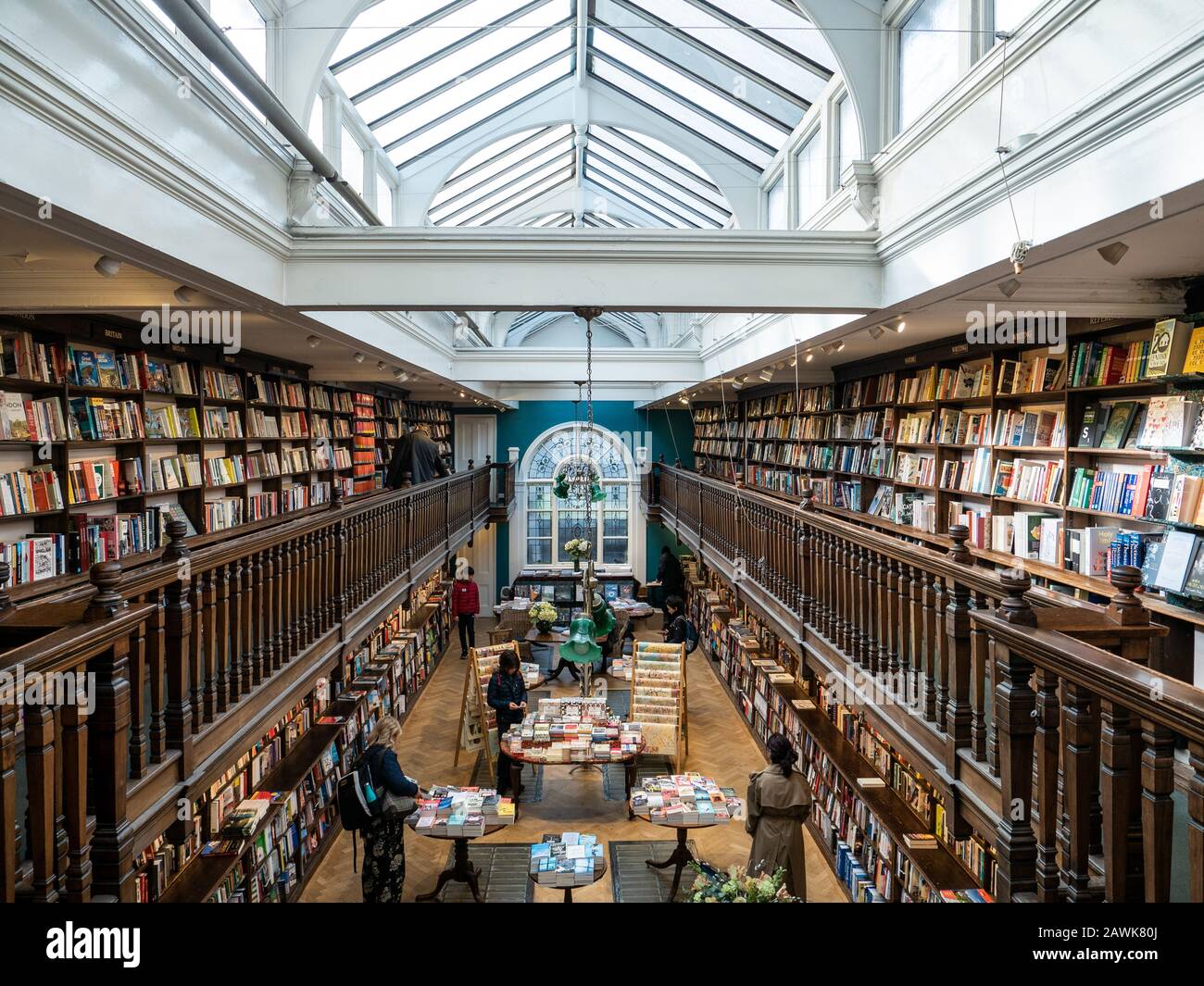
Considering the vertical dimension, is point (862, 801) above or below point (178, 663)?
below

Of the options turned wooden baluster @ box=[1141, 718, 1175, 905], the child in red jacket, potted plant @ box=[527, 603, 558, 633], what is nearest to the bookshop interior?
turned wooden baluster @ box=[1141, 718, 1175, 905]

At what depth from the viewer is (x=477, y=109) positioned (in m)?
6.14

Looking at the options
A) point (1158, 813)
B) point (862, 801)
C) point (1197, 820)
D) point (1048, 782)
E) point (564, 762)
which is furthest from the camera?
point (564, 762)

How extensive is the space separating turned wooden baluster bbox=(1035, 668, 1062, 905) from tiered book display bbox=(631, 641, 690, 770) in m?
5.15

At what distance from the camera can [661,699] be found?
Answer: 7.35 metres

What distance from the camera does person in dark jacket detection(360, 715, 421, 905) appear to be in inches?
182

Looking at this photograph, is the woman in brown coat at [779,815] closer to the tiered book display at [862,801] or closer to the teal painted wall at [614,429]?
the tiered book display at [862,801]

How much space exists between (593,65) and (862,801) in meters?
6.43

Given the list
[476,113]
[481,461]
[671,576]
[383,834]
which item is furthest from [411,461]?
[481,461]

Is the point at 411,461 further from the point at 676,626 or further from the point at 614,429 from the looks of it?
the point at 614,429

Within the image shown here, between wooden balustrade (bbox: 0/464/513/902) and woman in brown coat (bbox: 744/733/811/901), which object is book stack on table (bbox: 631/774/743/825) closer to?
woman in brown coat (bbox: 744/733/811/901)

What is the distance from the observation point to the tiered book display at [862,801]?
361 cm
